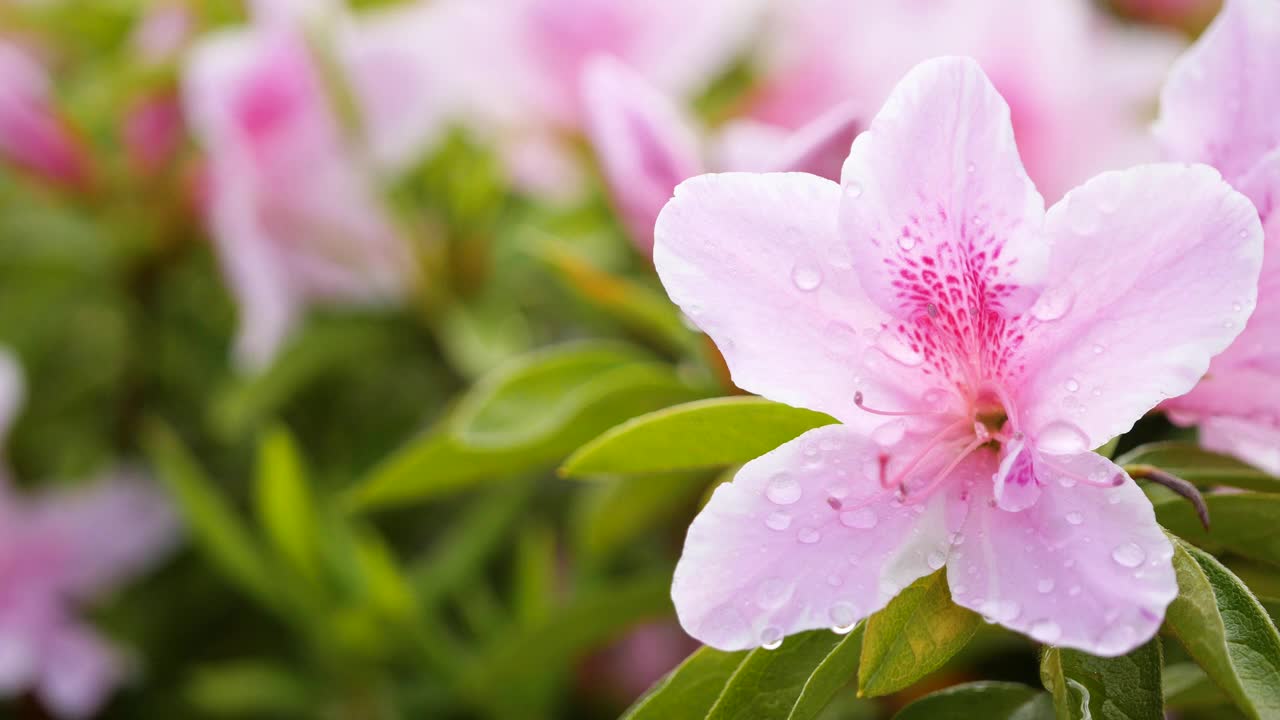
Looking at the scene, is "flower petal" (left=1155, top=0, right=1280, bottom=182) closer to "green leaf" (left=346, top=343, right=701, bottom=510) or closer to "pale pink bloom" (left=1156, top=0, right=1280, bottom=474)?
"pale pink bloom" (left=1156, top=0, right=1280, bottom=474)

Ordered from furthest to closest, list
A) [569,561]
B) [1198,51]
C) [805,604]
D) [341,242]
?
[569,561], [341,242], [1198,51], [805,604]

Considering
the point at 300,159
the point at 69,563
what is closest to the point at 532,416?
the point at 300,159

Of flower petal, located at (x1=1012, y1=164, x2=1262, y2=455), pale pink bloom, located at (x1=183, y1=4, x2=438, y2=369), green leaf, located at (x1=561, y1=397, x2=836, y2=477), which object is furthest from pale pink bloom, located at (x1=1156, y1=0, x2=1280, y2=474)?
pale pink bloom, located at (x1=183, y1=4, x2=438, y2=369)

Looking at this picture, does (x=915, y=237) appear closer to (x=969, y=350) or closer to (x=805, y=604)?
(x=969, y=350)

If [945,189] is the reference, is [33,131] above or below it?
below

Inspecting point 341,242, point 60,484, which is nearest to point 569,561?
point 341,242

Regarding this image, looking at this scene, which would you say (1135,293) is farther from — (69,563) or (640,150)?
(69,563)
